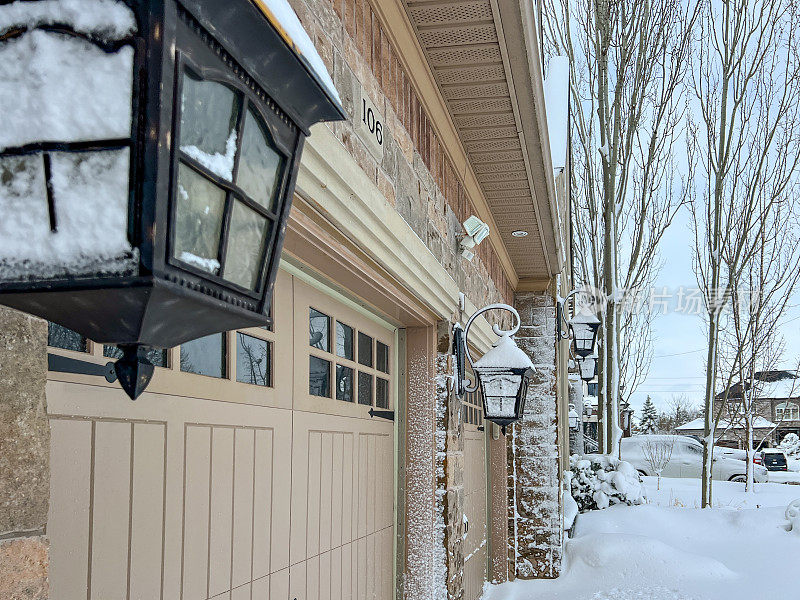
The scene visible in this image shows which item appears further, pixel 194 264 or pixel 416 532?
pixel 416 532

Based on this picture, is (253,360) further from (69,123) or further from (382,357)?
(69,123)

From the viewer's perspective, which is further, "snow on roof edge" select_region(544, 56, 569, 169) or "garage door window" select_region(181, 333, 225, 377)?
"snow on roof edge" select_region(544, 56, 569, 169)

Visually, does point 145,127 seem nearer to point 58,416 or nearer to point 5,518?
point 5,518

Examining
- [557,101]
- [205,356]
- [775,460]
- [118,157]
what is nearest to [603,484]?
[557,101]

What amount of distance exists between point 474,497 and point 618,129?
8489 millimetres

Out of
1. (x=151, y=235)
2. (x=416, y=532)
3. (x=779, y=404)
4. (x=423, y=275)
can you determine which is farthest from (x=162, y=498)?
(x=779, y=404)

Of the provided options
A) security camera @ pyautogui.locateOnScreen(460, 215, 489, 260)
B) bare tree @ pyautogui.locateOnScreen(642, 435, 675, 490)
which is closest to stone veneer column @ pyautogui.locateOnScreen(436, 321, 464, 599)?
security camera @ pyautogui.locateOnScreen(460, 215, 489, 260)

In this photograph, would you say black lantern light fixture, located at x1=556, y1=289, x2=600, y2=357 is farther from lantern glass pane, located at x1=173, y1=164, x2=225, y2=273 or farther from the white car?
the white car

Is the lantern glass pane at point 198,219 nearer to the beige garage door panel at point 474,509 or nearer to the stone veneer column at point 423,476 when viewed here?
the stone veneer column at point 423,476

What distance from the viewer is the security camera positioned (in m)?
4.25

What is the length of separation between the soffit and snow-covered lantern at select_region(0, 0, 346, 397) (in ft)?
7.09

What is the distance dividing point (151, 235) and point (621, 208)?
1302 centimetres

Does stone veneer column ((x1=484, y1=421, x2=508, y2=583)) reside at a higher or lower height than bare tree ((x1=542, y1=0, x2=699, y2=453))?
lower

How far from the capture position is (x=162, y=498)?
1667mm
